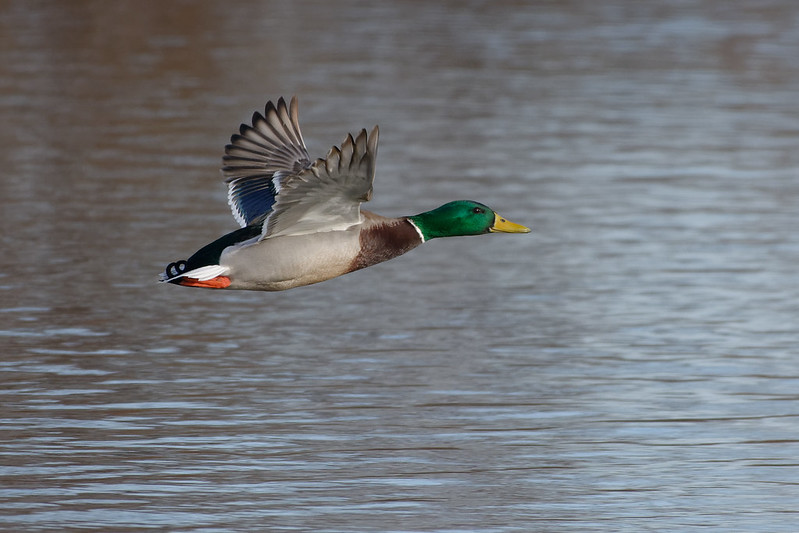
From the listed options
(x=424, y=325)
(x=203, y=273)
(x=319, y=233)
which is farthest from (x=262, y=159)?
(x=424, y=325)

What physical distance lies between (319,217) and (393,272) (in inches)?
216

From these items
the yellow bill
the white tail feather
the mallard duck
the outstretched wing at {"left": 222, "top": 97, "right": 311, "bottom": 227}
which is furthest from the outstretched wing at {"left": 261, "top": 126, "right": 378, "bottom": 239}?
the yellow bill

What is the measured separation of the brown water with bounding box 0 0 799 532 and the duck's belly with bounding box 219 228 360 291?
101 cm

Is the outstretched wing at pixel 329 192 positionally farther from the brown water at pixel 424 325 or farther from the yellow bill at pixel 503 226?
the brown water at pixel 424 325

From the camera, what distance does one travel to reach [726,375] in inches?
404

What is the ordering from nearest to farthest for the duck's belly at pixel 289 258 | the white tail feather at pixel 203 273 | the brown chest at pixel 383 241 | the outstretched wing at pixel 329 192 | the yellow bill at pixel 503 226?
the outstretched wing at pixel 329 192, the white tail feather at pixel 203 273, the duck's belly at pixel 289 258, the brown chest at pixel 383 241, the yellow bill at pixel 503 226

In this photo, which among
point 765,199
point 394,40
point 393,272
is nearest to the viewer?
point 393,272

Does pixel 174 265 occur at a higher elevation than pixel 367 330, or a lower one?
higher

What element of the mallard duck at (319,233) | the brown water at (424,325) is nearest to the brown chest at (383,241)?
the mallard duck at (319,233)

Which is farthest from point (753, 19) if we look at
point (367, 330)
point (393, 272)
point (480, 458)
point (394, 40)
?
point (480, 458)

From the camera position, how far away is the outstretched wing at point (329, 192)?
7.29 m

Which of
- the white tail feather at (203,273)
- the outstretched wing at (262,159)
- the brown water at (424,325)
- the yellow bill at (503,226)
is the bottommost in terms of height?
the brown water at (424,325)

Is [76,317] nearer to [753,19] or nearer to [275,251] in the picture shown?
[275,251]

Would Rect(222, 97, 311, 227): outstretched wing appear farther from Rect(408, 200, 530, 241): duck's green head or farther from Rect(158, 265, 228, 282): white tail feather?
Rect(158, 265, 228, 282): white tail feather
